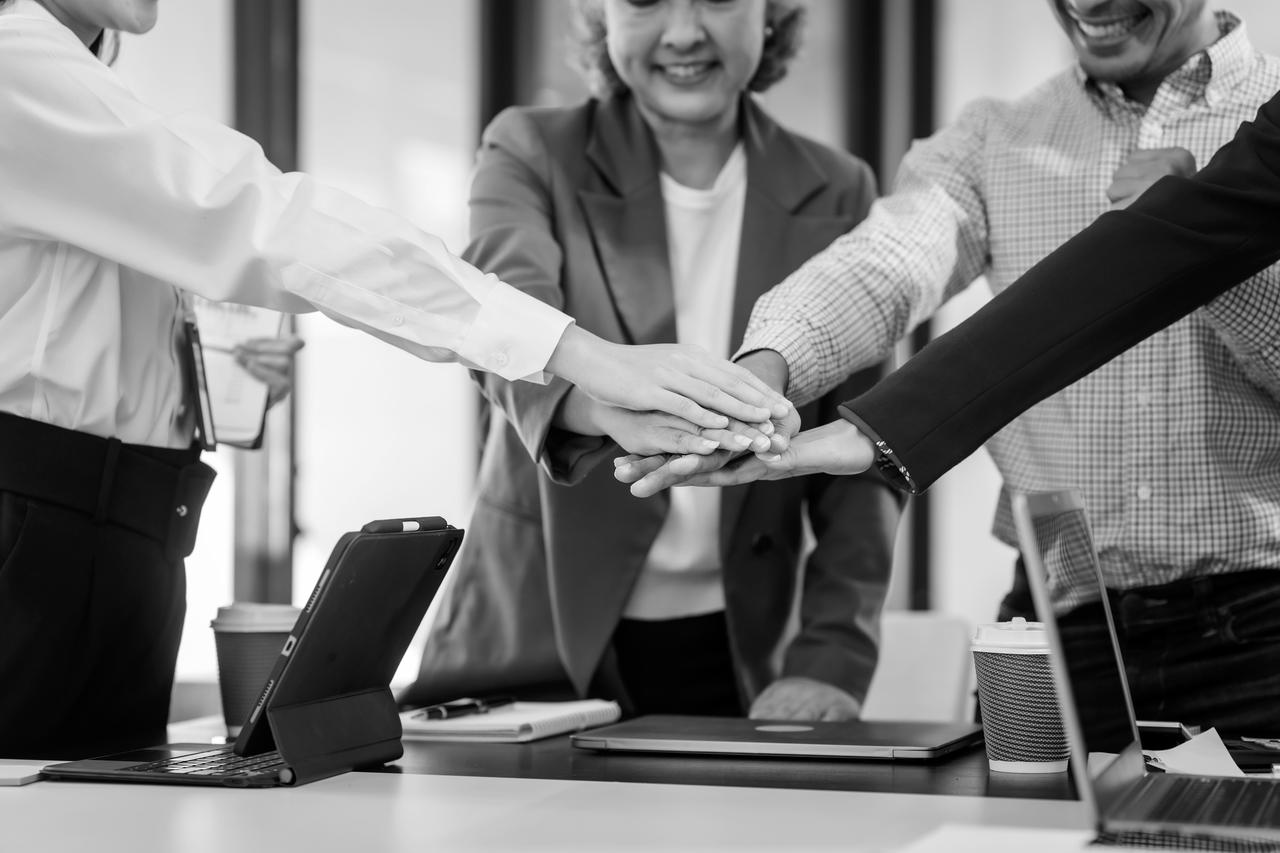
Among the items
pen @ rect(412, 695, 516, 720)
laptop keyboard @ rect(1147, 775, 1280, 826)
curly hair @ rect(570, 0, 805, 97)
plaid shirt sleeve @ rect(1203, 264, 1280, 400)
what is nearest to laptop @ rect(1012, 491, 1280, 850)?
laptop keyboard @ rect(1147, 775, 1280, 826)

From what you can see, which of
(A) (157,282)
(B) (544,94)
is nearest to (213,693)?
(A) (157,282)

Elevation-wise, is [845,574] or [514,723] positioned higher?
[845,574]

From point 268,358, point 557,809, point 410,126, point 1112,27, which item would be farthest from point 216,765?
point 410,126

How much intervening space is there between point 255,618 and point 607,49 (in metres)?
1.10

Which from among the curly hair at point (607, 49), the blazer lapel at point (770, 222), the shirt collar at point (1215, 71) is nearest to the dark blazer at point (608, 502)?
the blazer lapel at point (770, 222)

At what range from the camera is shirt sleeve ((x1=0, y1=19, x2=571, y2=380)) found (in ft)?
4.46

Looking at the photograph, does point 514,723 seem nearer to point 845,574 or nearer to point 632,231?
point 845,574

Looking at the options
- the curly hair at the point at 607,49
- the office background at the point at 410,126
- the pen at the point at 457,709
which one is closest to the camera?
the pen at the point at 457,709

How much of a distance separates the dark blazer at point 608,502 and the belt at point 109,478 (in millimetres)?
409

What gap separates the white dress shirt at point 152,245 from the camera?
1.36 m

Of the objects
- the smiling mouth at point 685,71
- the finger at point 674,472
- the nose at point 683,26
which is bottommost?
the finger at point 674,472

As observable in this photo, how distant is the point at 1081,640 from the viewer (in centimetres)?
119

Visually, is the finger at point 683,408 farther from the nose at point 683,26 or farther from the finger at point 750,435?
the nose at point 683,26

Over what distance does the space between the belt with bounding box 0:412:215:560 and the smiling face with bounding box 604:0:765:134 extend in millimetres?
859
